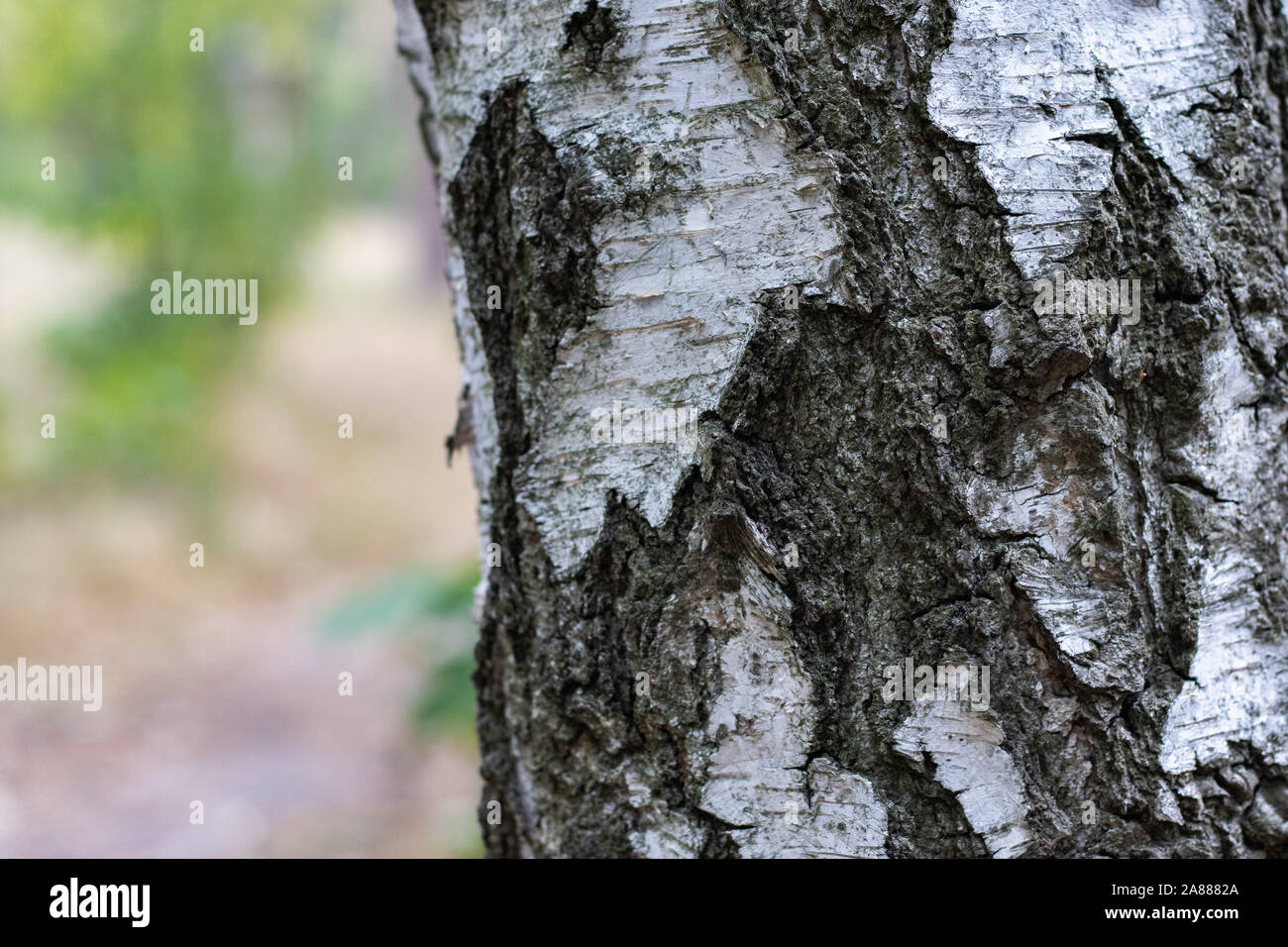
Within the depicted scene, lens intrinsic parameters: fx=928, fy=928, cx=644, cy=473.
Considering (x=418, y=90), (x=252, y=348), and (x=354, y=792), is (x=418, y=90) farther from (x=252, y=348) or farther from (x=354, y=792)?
(x=252, y=348)

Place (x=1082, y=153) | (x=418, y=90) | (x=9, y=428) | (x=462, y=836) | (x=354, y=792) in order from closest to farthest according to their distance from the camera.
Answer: (x=1082, y=153) < (x=418, y=90) < (x=462, y=836) < (x=354, y=792) < (x=9, y=428)

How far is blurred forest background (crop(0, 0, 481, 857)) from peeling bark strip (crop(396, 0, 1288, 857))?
2129 millimetres

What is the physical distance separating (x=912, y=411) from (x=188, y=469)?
6222 millimetres

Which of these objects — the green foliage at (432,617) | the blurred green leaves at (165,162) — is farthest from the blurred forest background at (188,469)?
the green foliage at (432,617)

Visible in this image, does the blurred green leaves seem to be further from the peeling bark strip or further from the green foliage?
the peeling bark strip

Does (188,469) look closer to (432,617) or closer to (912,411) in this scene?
(432,617)

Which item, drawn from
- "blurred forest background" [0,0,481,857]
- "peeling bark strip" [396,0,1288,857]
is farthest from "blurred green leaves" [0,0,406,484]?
"peeling bark strip" [396,0,1288,857]

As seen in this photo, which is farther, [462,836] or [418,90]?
[462,836]

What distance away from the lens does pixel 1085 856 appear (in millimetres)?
840

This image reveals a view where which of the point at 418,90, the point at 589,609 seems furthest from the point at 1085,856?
the point at 418,90

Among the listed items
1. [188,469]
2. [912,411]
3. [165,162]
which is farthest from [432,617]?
[188,469]

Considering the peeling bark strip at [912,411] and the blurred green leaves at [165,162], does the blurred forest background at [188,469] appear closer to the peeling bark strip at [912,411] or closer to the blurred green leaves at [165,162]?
the blurred green leaves at [165,162]

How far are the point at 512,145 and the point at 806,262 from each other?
12.4 inches

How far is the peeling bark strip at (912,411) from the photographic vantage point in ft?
2.67
